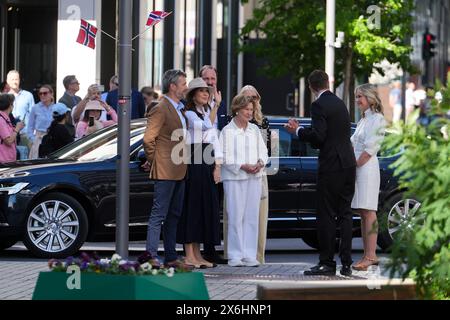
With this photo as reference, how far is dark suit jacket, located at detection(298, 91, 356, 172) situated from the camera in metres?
→ 13.1

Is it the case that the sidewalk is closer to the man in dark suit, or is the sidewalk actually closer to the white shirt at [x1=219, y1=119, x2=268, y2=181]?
the man in dark suit

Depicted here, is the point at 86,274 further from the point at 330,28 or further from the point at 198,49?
the point at 198,49

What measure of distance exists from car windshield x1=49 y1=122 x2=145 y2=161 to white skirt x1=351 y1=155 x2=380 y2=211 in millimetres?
2819

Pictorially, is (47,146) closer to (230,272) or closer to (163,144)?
(163,144)

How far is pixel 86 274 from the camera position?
7.62 meters

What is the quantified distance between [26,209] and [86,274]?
771 cm

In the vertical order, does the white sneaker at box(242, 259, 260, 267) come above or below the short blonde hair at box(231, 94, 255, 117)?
below

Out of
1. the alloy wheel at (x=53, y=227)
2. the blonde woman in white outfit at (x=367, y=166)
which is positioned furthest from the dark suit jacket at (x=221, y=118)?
the alloy wheel at (x=53, y=227)

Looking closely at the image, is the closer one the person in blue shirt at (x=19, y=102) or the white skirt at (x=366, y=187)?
the white skirt at (x=366, y=187)

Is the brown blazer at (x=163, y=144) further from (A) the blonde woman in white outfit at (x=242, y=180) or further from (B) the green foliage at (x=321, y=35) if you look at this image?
(B) the green foliage at (x=321, y=35)

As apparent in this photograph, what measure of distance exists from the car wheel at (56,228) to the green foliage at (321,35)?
17.8 metres

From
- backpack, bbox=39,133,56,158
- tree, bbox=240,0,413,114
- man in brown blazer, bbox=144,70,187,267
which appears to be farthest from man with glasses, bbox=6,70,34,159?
tree, bbox=240,0,413,114

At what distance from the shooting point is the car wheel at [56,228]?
15.2 metres

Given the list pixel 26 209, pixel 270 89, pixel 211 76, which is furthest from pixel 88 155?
pixel 270 89
